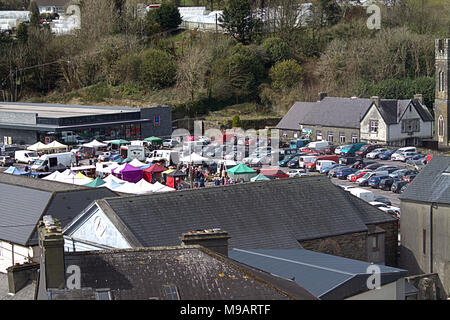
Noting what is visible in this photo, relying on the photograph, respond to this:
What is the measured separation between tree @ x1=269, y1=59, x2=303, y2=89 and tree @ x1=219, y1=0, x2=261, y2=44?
7.09m

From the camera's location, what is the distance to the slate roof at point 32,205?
79.2 feet

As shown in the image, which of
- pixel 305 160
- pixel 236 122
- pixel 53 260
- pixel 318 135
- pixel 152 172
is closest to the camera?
pixel 53 260

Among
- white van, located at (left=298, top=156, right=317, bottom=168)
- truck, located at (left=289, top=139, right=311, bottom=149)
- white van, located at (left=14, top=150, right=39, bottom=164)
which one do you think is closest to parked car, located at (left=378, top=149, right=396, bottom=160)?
white van, located at (left=298, top=156, right=317, bottom=168)

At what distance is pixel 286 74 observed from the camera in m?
74.4

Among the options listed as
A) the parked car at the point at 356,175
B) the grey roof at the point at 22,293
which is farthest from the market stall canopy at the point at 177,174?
the grey roof at the point at 22,293

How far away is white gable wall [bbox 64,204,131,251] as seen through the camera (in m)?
20.3

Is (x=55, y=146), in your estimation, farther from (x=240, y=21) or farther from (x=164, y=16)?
(x=164, y=16)

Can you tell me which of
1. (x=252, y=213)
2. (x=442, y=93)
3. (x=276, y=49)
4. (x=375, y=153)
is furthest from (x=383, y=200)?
(x=276, y=49)

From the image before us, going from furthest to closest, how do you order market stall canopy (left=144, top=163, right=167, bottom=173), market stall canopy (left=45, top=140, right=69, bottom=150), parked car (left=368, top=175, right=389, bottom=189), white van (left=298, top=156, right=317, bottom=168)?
market stall canopy (left=45, top=140, right=69, bottom=150) < white van (left=298, top=156, right=317, bottom=168) < market stall canopy (left=144, top=163, right=167, bottom=173) < parked car (left=368, top=175, right=389, bottom=189)

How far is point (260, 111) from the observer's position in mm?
72875

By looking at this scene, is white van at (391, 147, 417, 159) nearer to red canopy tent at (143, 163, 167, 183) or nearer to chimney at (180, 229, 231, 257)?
red canopy tent at (143, 163, 167, 183)

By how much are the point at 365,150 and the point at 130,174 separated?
55.3 feet

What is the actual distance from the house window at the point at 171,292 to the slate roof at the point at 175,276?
0.05 m
